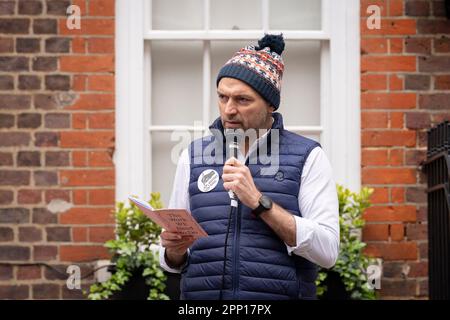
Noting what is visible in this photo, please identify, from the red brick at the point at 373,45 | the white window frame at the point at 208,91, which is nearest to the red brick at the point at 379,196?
the white window frame at the point at 208,91

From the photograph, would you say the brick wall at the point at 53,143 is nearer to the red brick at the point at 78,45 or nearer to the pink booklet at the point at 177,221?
the red brick at the point at 78,45

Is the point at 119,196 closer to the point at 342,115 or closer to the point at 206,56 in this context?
the point at 206,56

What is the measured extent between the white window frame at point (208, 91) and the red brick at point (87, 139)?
0.07 m

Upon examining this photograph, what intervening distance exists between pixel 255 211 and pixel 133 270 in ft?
6.90

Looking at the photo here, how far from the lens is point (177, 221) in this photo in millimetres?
3486

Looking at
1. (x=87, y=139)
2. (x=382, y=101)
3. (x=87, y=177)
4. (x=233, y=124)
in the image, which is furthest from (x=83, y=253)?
(x=233, y=124)

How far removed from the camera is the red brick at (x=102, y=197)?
5680 millimetres

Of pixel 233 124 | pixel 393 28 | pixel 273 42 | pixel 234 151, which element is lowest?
pixel 234 151

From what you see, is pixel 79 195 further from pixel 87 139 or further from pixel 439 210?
pixel 439 210

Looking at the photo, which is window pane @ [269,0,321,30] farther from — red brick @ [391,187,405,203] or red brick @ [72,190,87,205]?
red brick @ [72,190,87,205]

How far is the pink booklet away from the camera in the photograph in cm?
343

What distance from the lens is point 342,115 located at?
5758mm
